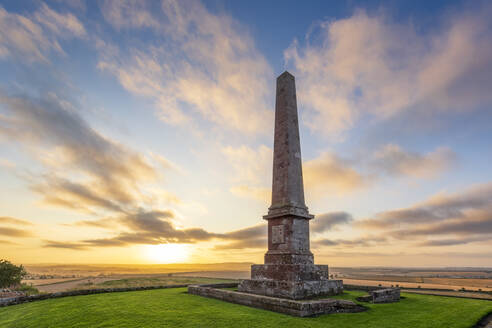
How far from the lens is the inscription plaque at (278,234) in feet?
44.4

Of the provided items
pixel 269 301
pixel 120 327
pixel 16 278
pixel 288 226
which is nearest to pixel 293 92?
pixel 288 226

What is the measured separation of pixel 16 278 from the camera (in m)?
25.9

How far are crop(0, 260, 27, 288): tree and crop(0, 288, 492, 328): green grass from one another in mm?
19809

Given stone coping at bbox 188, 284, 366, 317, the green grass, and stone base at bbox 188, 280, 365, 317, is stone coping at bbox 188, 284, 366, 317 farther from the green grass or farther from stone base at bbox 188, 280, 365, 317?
the green grass

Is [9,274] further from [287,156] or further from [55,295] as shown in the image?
[287,156]

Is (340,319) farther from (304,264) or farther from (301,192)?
(301,192)

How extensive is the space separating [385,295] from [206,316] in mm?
8016

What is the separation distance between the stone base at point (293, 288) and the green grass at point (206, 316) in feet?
7.19

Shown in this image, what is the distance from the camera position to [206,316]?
8344mm

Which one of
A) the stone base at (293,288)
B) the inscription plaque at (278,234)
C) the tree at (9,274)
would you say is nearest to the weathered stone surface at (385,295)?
the stone base at (293,288)

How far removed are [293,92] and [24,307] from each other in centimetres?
1664

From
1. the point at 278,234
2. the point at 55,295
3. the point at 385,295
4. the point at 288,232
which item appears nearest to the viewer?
the point at 385,295

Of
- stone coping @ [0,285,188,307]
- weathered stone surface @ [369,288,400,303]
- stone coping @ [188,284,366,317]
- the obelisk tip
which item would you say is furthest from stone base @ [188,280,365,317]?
the obelisk tip

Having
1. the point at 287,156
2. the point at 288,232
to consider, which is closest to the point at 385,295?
the point at 288,232
